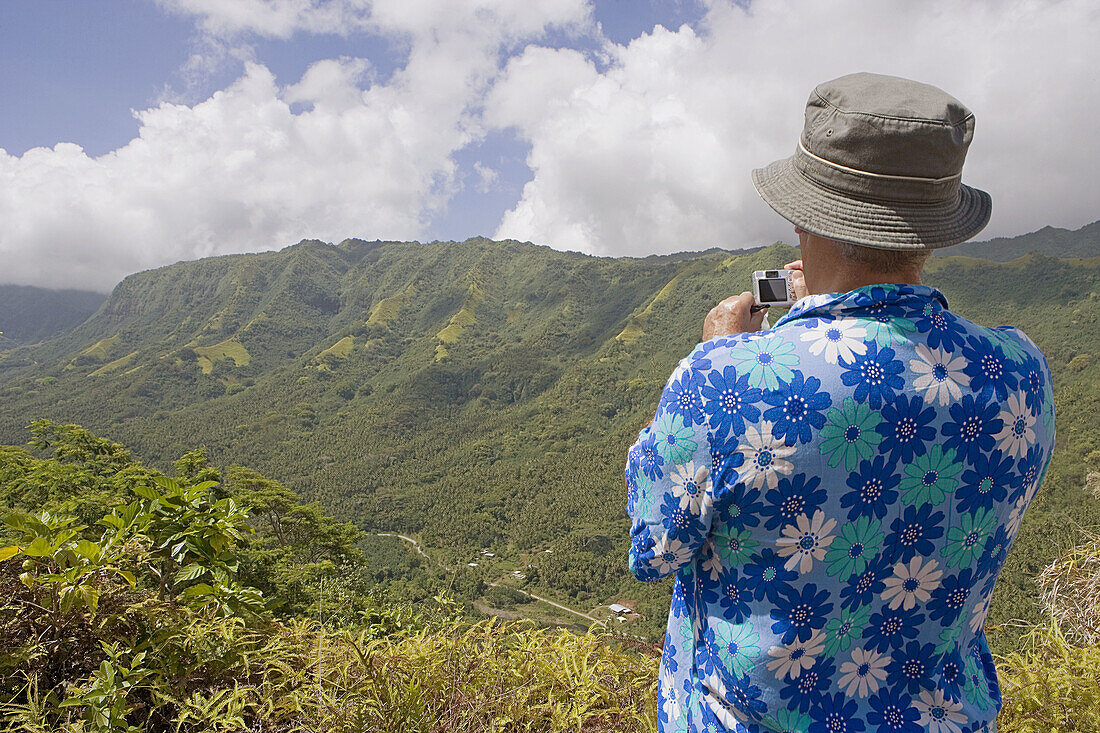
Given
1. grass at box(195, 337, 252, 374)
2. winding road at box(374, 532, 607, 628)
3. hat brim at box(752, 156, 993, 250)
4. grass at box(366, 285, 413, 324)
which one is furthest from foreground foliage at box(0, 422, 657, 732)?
grass at box(366, 285, 413, 324)

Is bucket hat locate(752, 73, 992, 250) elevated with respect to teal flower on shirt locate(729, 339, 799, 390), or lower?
elevated

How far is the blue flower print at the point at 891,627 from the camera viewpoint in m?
0.90

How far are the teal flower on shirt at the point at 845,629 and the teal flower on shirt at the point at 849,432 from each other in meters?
0.24

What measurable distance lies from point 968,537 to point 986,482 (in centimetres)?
9

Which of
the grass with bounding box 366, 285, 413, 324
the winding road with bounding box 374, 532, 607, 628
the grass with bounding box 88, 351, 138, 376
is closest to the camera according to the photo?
the winding road with bounding box 374, 532, 607, 628

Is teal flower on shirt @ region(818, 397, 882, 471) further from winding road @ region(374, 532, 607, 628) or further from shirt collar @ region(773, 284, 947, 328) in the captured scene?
winding road @ region(374, 532, 607, 628)

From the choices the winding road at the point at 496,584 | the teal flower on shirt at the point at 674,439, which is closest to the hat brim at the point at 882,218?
the teal flower on shirt at the point at 674,439

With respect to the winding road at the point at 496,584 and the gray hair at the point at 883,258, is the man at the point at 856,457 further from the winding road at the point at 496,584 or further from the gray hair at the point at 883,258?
the winding road at the point at 496,584

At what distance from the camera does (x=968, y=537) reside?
894 mm

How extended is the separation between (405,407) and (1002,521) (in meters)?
96.9

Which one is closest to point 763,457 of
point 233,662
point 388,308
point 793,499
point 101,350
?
point 793,499

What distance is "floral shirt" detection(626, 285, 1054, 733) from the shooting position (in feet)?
2.65

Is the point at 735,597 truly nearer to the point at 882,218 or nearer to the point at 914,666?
the point at 914,666

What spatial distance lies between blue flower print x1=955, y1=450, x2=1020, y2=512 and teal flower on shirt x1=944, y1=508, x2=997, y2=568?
0.02 meters
